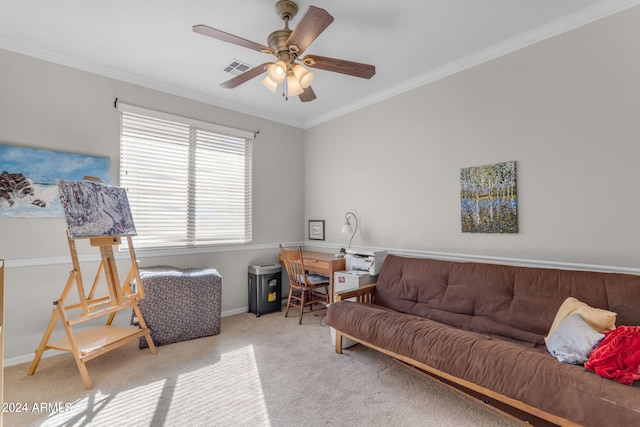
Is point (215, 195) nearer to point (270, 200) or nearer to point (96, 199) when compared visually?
point (270, 200)

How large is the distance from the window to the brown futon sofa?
6.39ft

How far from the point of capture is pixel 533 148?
2551 mm

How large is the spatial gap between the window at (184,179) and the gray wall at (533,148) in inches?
69.7

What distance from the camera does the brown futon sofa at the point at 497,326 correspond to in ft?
4.86

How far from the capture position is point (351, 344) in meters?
2.92

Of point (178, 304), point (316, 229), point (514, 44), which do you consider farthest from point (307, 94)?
point (178, 304)

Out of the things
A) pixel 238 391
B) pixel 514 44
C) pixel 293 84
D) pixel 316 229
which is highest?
pixel 514 44

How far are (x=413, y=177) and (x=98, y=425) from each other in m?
3.33

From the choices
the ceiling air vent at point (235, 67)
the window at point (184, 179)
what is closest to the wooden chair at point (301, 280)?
the window at point (184, 179)

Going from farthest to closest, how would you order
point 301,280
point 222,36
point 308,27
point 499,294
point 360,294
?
point 301,280 < point 360,294 < point 499,294 < point 222,36 < point 308,27

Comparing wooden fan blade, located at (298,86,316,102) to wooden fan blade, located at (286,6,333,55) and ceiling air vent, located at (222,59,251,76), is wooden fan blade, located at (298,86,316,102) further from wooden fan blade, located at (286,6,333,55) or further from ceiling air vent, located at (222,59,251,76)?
ceiling air vent, located at (222,59,251,76)

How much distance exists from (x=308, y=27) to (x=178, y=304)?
2.76 meters

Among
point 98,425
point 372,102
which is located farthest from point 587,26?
point 98,425

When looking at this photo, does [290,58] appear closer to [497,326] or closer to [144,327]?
[497,326]
